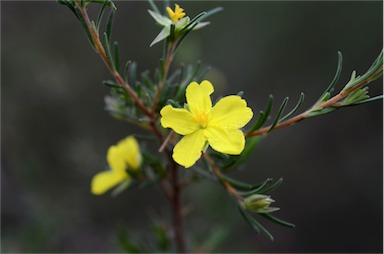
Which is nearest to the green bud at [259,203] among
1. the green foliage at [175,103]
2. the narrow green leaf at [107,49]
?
the green foliage at [175,103]

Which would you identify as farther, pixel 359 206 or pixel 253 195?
pixel 359 206

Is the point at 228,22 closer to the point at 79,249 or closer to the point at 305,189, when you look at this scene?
the point at 305,189

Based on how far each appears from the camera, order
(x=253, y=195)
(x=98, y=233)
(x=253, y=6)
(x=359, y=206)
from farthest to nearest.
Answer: (x=253, y=6) < (x=359, y=206) < (x=98, y=233) < (x=253, y=195)

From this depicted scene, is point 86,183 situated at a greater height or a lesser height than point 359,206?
greater

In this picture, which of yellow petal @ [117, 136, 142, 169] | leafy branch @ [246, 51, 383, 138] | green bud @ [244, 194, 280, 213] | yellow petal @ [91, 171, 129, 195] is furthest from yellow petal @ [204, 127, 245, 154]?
yellow petal @ [91, 171, 129, 195]

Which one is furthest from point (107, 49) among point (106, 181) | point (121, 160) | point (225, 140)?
point (106, 181)

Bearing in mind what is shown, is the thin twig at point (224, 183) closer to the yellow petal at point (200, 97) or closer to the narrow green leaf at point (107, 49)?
the yellow petal at point (200, 97)

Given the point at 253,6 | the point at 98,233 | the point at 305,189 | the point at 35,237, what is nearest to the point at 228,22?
the point at 253,6

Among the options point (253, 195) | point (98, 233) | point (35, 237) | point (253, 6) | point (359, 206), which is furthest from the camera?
point (253, 6)
